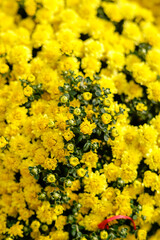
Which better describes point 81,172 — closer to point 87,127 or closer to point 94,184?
point 94,184

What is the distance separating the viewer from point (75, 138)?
174 centimetres

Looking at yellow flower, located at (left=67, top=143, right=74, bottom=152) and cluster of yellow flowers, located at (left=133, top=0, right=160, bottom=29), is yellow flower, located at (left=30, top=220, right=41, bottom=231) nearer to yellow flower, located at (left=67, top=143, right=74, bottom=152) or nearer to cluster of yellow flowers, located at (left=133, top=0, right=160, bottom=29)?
yellow flower, located at (left=67, top=143, right=74, bottom=152)

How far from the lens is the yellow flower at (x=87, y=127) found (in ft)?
5.58

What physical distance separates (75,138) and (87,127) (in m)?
0.10

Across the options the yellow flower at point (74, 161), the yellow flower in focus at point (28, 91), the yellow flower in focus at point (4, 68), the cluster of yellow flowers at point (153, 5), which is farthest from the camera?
the cluster of yellow flowers at point (153, 5)

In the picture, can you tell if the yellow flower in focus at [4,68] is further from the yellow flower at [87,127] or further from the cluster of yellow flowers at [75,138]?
the yellow flower at [87,127]

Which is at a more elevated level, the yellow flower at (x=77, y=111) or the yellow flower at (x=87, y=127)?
the yellow flower at (x=77, y=111)

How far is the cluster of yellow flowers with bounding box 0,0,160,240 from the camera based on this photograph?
1.72m

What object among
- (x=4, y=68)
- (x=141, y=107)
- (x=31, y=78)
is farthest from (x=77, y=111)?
(x=4, y=68)

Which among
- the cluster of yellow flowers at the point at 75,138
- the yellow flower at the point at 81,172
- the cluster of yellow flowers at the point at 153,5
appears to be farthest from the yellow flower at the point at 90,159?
the cluster of yellow flowers at the point at 153,5

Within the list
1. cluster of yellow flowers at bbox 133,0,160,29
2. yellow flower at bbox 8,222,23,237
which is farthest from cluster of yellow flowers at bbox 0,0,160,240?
cluster of yellow flowers at bbox 133,0,160,29

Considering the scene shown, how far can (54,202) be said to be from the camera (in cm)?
170

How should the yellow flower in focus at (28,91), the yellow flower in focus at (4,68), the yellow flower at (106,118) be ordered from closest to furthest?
the yellow flower at (106,118), the yellow flower in focus at (28,91), the yellow flower in focus at (4,68)

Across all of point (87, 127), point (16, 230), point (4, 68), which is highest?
point (87, 127)
